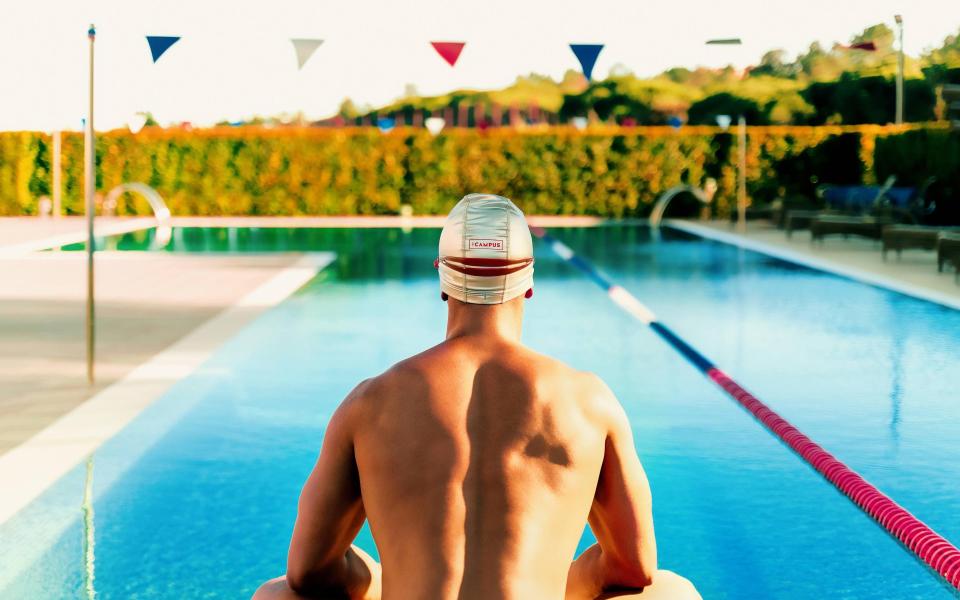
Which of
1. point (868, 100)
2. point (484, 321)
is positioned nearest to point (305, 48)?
point (484, 321)

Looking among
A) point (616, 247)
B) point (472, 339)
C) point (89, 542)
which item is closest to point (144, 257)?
point (616, 247)

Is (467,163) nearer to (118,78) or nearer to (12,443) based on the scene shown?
(118,78)

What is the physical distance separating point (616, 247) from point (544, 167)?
30.4 ft

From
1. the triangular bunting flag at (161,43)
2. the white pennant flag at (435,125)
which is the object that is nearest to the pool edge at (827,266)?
the white pennant flag at (435,125)

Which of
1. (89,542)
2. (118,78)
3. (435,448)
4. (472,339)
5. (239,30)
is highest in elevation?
(239,30)

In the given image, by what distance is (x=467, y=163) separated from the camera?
30938 millimetres

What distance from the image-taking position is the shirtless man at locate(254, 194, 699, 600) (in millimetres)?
1956

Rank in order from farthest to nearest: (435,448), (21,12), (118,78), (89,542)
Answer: (21,12) → (118,78) → (89,542) → (435,448)

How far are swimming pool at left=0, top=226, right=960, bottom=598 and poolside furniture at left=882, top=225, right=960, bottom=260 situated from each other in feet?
10.2

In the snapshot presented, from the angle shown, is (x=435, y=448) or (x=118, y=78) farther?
(x=118, y=78)

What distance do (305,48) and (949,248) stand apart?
8389mm

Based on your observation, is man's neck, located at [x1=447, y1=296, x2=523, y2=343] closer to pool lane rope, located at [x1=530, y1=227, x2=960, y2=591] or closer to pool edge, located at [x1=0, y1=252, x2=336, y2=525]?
pool lane rope, located at [x1=530, y1=227, x2=960, y2=591]

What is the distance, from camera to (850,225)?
20062 millimetres

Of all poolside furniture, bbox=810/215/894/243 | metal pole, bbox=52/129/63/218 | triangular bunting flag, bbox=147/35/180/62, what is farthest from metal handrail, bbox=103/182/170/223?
triangular bunting flag, bbox=147/35/180/62
